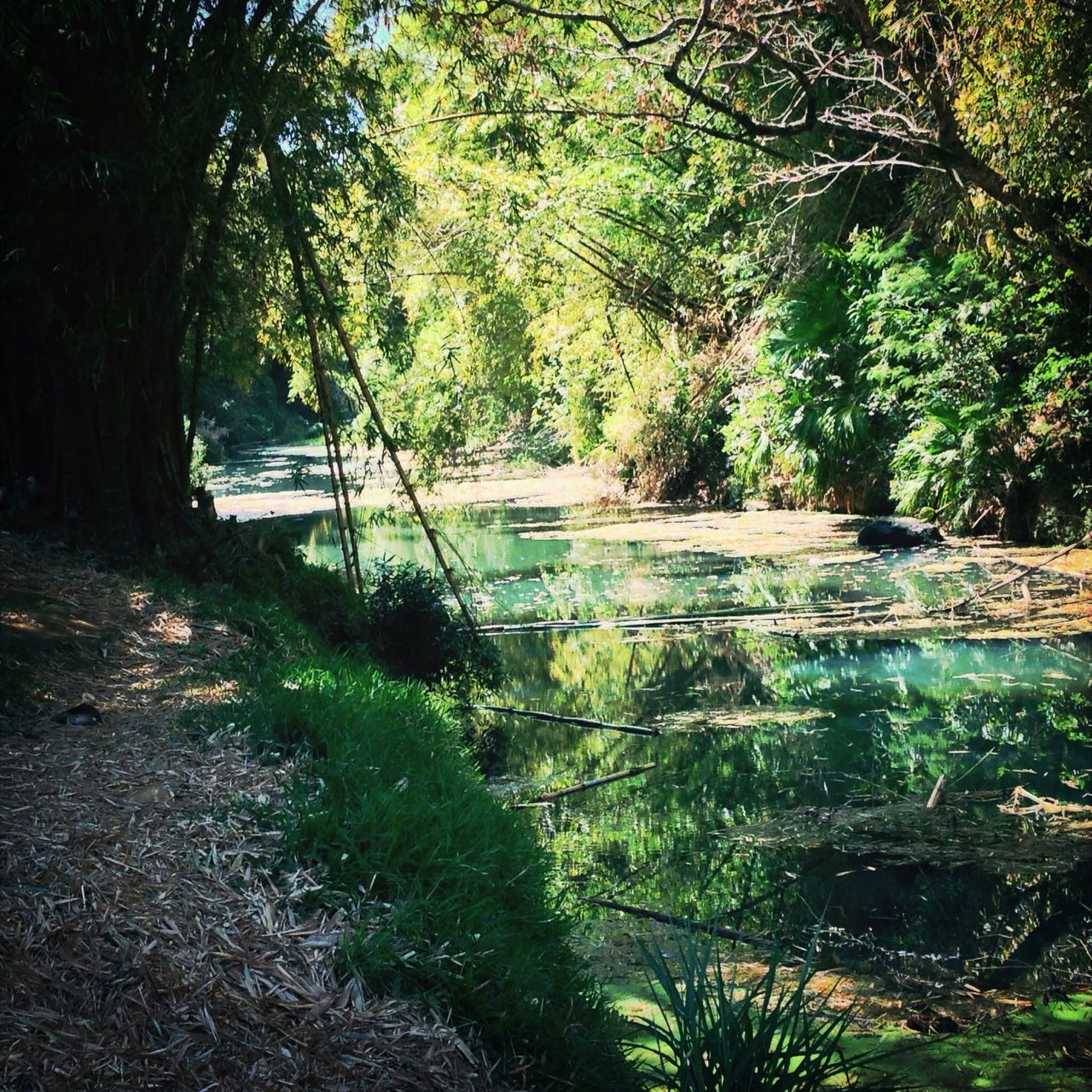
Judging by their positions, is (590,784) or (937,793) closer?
(937,793)

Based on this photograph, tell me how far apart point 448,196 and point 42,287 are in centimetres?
1034

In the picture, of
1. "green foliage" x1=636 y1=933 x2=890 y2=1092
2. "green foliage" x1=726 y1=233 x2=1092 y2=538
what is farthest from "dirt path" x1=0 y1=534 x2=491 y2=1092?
"green foliage" x1=726 y1=233 x2=1092 y2=538

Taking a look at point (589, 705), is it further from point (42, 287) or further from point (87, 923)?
point (87, 923)

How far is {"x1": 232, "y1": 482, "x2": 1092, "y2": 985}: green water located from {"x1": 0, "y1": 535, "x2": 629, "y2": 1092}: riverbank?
1.28m

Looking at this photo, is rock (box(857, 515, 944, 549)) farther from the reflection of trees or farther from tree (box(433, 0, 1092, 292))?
the reflection of trees

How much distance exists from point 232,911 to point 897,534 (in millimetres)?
12417

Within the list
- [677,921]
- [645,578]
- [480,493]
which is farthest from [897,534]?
[480,493]

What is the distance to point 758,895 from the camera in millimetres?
5516

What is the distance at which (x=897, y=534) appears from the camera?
14.7 m

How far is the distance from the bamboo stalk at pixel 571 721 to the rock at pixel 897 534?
7.17m

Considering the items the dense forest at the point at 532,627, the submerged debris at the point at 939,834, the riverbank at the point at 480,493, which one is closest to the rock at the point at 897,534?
the dense forest at the point at 532,627

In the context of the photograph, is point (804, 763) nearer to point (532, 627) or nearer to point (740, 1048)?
point (532, 627)

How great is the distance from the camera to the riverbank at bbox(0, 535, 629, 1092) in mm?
2955

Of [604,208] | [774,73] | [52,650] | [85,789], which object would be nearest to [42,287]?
[52,650]
